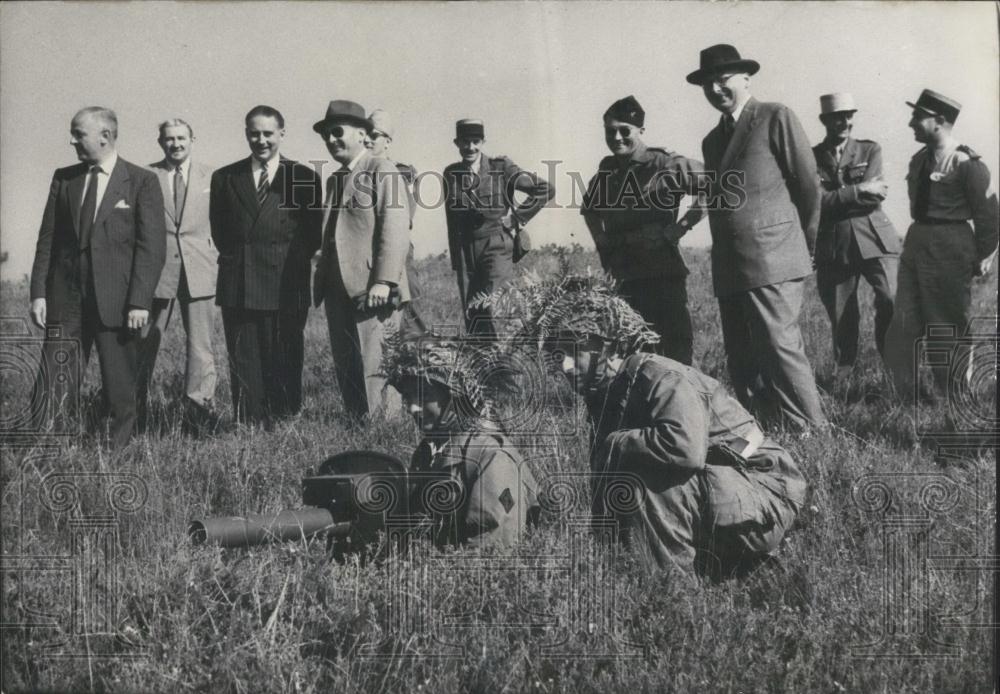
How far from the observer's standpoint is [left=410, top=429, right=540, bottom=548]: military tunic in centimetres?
449

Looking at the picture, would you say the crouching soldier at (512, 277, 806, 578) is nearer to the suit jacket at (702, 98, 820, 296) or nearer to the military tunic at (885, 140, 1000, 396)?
the suit jacket at (702, 98, 820, 296)

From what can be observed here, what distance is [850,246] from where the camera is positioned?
7.23m

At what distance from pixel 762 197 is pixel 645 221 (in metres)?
0.70

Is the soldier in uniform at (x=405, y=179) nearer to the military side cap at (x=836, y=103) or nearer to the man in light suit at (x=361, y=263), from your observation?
the man in light suit at (x=361, y=263)

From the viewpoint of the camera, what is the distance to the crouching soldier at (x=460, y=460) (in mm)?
4500

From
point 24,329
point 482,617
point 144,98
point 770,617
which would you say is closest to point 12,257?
point 24,329

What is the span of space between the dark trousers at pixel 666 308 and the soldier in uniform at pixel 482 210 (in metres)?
0.77

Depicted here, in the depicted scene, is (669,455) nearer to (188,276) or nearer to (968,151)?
(968,151)

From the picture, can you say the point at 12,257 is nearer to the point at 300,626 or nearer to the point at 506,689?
the point at 300,626

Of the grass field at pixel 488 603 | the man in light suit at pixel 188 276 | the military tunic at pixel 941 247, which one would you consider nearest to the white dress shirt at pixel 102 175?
the man in light suit at pixel 188 276

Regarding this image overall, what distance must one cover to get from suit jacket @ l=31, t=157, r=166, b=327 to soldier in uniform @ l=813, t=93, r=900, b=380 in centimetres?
430

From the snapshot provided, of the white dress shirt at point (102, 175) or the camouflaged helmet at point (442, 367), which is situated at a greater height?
the white dress shirt at point (102, 175)

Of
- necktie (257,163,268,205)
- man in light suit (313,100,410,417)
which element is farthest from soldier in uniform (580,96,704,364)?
necktie (257,163,268,205)

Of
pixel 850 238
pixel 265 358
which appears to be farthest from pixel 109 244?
pixel 850 238
